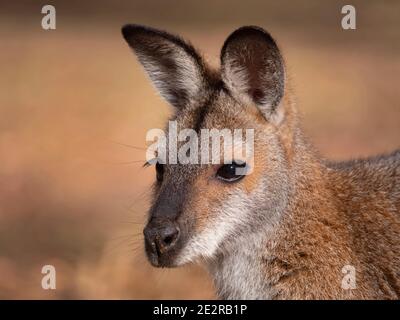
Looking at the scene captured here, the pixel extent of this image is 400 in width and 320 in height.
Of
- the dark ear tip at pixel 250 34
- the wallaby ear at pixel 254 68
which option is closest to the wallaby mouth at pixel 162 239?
the wallaby ear at pixel 254 68

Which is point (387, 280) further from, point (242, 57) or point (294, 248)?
point (242, 57)

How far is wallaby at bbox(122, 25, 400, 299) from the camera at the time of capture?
22.1 ft

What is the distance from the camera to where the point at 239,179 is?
22.3ft

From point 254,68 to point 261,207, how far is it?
100cm

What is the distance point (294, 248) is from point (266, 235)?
0.74 feet

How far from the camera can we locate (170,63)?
743cm

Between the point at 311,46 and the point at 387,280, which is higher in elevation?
the point at 311,46

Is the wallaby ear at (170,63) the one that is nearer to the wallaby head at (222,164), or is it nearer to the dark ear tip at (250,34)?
the wallaby head at (222,164)

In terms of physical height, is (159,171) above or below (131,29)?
below

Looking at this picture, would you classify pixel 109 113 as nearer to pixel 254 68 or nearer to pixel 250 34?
pixel 254 68

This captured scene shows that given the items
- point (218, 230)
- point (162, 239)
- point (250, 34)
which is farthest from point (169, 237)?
point (250, 34)

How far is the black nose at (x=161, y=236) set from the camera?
6559 millimetres

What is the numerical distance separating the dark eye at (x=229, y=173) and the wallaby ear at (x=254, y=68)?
53cm
